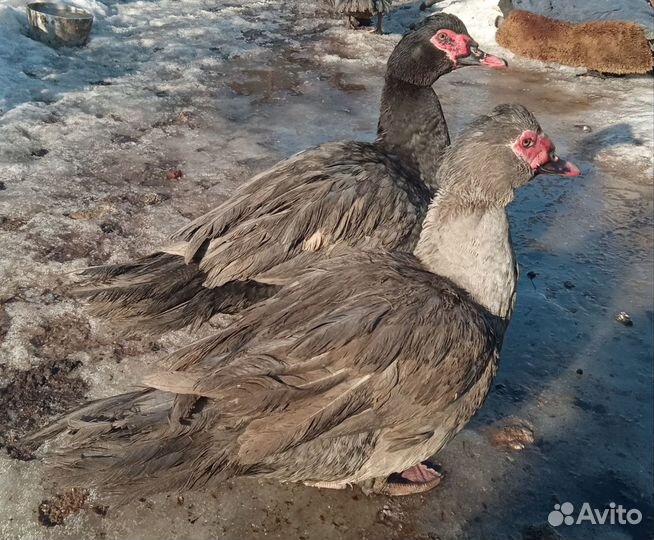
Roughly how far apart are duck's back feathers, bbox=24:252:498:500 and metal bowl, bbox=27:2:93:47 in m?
7.19

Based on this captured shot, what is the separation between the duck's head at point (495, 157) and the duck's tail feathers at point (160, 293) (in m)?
1.27

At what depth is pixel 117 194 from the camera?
227 inches

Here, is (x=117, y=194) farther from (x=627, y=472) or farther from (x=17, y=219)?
(x=627, y=472)

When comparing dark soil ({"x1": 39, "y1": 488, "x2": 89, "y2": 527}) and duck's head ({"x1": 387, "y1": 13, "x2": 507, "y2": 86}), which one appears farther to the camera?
duck's head ({"x1": 387, "y1": 13, "x2": 507, "y2": 86})

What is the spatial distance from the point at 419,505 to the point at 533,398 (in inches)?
43.7

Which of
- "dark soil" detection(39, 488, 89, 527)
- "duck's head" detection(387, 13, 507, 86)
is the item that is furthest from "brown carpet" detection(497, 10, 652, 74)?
"dark soil" detection(39, 488, 89, 527)

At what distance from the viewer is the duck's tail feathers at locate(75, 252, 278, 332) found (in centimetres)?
374

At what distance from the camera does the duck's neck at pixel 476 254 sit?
322 centimetres

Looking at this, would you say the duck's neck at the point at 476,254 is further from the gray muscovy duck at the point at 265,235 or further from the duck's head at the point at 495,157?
the gray muscovy duck at the point at 265,235

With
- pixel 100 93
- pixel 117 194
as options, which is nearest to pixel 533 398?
pixel 117 194

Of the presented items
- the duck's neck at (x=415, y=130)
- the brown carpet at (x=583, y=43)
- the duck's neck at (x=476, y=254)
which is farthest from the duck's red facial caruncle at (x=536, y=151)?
the brown carpet at (x=583, y=43)

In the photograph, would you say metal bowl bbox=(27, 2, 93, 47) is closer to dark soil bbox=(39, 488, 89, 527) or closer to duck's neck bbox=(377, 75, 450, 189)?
duck's neck bbox=(377, 75, 450, 189)

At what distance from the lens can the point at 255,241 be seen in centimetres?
374

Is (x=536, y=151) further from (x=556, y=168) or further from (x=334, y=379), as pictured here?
(x=334, y=379)
